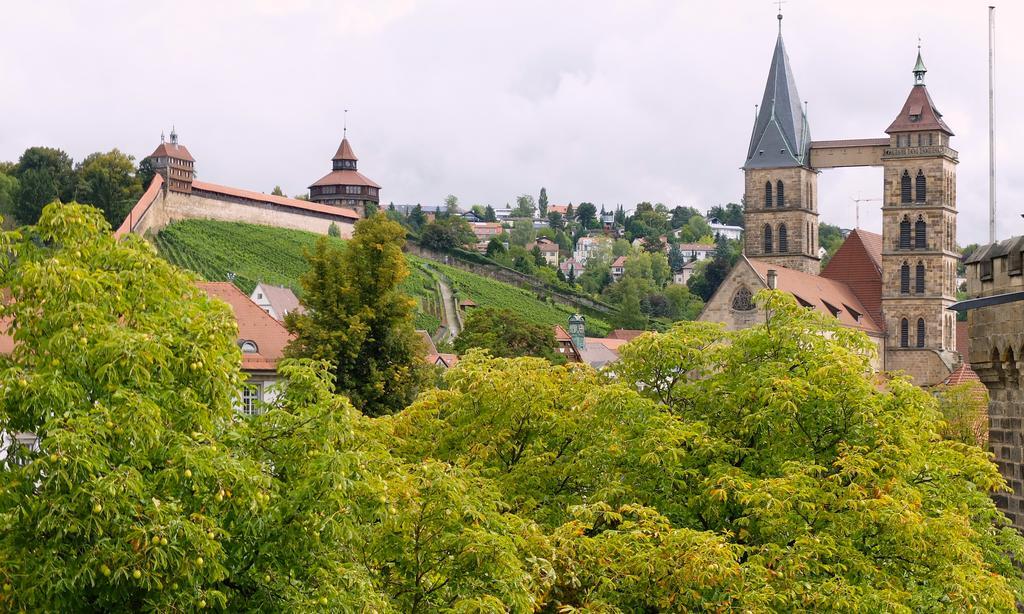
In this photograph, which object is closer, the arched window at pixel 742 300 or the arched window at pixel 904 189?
the arched window at pixel 742 300

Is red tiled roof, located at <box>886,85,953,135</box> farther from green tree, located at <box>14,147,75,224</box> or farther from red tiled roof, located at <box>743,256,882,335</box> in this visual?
green tree, located at <box>14,147,75,224</box>

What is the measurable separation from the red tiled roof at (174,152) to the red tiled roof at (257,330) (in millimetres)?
75317

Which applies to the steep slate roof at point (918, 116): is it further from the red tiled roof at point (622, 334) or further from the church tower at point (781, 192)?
the red tiled roof at point (622, 334)

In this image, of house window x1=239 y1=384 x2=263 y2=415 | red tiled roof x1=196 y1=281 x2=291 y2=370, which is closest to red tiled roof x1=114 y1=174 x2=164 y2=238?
red tiled roof x1=196 y1=281 x2=291 y2=370

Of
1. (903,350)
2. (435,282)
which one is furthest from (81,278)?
(435,282)

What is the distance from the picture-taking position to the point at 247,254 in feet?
375

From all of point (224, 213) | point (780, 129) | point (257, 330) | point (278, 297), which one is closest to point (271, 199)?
point (224, 213)

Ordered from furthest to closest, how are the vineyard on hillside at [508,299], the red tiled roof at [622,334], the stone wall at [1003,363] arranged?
1. the red tiled roof at [622,334]
2. the vineyard on hillside at [508,299]
3. the stone wall at [1003,363]

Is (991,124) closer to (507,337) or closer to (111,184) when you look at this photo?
(507,337)

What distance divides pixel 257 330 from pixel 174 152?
78.2 meters

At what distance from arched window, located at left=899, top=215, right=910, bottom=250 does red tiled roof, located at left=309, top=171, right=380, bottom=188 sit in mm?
79907

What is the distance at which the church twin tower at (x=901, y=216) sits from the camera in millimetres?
90938

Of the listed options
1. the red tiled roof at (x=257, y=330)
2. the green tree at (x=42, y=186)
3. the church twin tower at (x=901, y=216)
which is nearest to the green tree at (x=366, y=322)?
the red tiled roof at (x=257, y=330)

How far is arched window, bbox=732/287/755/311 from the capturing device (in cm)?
8175
